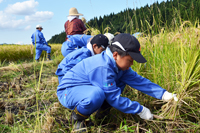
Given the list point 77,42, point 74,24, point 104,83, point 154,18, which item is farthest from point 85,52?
point 74,24

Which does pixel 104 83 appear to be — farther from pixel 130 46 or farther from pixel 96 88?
pixel 130 46

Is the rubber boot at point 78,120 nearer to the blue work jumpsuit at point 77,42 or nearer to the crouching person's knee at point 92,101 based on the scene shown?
the crouching person's knee at point 92,101

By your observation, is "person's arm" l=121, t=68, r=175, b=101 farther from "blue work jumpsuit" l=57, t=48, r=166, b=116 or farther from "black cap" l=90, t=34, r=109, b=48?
"black cap" l=90, t=34, r=109, b=48

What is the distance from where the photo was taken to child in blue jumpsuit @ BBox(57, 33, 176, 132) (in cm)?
129

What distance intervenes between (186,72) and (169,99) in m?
0.27

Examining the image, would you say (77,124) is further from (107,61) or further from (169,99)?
(169,99)

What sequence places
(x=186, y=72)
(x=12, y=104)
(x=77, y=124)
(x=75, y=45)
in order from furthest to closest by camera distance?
(x=75, y=45), (x=12, y=104), (x=77, y=124), (x=186, y=72)

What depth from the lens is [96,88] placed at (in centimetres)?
133

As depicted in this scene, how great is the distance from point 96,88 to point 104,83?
8cm

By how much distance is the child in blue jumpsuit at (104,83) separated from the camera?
50.9 inches

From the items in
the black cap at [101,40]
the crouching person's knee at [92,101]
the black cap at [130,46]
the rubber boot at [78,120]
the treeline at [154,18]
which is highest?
the treeline at [154,18]

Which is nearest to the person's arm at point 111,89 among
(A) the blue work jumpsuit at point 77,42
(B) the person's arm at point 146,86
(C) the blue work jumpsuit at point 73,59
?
(B) the person's arm at point 146,86

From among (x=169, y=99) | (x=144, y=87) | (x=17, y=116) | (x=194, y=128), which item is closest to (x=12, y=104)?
(x=17, y=116)

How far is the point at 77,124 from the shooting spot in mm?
1472
